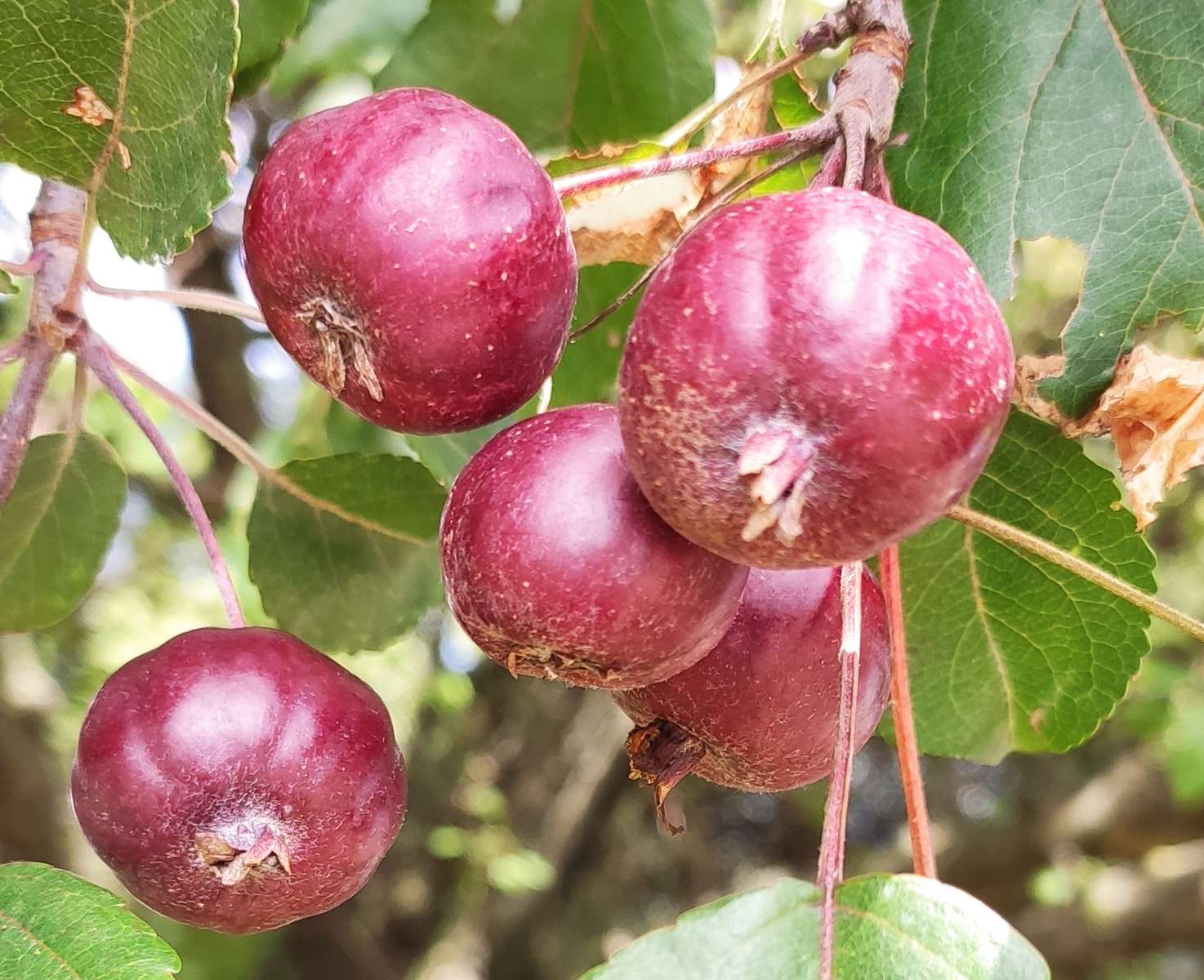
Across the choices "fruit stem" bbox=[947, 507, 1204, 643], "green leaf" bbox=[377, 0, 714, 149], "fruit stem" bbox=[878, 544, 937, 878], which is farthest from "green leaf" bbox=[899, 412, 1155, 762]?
"green leaf" bbox=[377, 0, 714, 149]

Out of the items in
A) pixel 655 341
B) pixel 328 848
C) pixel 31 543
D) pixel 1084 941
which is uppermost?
pixel 655 341

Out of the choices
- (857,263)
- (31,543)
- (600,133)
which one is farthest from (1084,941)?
(857,263)

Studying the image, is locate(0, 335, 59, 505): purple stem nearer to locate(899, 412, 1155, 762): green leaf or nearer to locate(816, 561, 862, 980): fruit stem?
locate(816, 561, 862, 980): fruit stem

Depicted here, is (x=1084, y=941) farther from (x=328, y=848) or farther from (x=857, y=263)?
(x=857, y=263)

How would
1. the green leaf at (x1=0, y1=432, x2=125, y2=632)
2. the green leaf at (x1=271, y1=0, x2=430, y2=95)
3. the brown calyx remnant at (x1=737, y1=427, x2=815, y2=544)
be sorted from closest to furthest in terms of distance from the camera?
the brown calyx remnant at (x1=737, y1=427, x2=815, y2=544) < the green leaf at (x1=0, y1=432, x2=125, y2=632) < the green leaf at (x1=271, y1=0, x2=430, y2=95)

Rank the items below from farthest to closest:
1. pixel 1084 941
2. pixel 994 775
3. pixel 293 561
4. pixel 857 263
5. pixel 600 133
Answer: pixel 994 775 → pixel 1084 941 → pixel 600 133 → pixel 293 561 → pixel 857 263

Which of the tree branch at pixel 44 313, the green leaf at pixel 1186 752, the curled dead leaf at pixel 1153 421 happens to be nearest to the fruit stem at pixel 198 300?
the tree branch at pixel 44 313

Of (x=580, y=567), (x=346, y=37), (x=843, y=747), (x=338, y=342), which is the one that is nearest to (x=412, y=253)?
(x=338, y=342)
